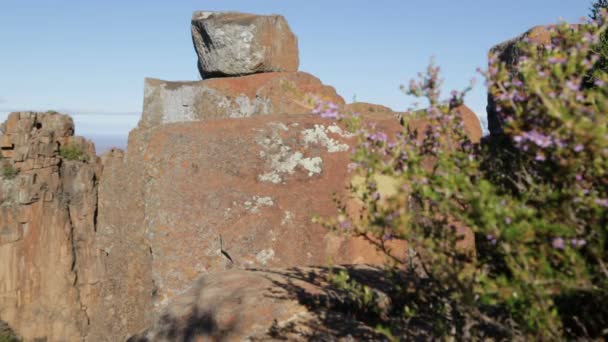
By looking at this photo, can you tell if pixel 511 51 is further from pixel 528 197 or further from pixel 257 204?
pixel 528 197

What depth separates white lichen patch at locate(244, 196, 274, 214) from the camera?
5.68m

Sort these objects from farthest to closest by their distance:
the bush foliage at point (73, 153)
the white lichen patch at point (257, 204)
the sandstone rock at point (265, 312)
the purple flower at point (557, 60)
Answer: the bush foliage at point (73, 153) < the white lichen patch at point (257, 204) < the sandstone rock at point (265, 312) < the purple flower at point (557, 60)

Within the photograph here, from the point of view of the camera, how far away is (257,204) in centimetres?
570

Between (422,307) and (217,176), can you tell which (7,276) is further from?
(422,307)

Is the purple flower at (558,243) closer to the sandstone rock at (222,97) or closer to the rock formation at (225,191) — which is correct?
the rock formation at (225,191)

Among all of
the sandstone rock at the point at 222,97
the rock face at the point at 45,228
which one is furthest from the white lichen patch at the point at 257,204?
the rock face at the point at 45,228

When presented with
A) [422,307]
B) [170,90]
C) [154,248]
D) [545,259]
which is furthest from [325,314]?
[170,90]

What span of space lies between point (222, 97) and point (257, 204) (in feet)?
17.3

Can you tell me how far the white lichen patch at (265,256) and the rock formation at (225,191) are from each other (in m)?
0.01

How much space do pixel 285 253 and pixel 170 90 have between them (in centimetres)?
636

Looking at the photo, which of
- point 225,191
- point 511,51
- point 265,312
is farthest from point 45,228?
point 511,51

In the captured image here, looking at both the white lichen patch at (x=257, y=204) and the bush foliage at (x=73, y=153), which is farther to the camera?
the bush foliage at (x=73, y=153)

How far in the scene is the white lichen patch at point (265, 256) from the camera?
5480 millimetres

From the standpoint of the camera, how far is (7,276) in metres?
A: 17.9
